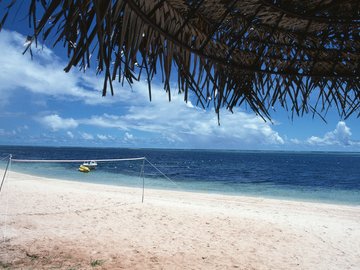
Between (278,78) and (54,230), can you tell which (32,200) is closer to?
(54,230)

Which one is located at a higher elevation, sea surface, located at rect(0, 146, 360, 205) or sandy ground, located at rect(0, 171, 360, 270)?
sandy ground, located at rect(0, 171, 360, 270)

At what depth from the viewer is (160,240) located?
650 centimetres

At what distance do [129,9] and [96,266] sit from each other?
4.72 meters

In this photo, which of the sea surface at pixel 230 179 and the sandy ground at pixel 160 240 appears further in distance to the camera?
the sea surface at pixel 230 179

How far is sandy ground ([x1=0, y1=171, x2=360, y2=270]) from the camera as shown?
5.27 meters

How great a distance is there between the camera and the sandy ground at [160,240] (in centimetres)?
527

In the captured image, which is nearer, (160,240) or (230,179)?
(160,240)

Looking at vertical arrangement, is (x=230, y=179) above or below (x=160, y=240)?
below

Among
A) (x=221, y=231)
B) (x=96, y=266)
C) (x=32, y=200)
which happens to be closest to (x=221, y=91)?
(x=96, y=266)

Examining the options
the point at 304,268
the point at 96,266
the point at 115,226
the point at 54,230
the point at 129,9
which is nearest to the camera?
the point at 129,9

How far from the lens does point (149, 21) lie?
1.02 metres

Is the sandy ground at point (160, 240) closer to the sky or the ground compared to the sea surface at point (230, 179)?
closer to the sky

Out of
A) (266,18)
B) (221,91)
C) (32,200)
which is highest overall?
(266,18)

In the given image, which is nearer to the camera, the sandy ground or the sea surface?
the sandy ground
